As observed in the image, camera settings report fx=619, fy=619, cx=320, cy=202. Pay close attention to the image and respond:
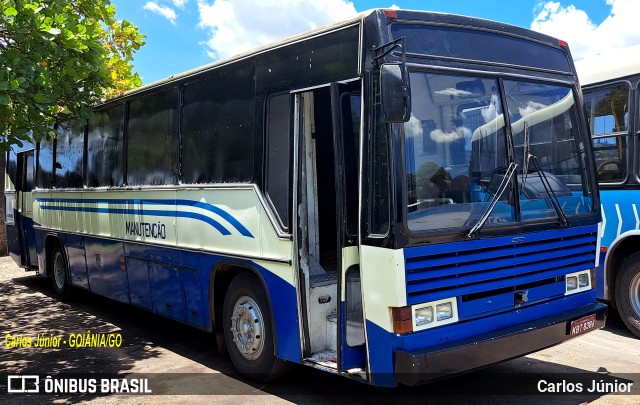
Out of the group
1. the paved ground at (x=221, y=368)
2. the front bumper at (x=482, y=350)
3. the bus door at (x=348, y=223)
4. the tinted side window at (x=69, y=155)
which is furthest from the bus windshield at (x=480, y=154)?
the tinted side window at (x=69, y=155)

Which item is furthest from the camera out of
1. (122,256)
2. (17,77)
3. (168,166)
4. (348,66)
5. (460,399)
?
(122,256)

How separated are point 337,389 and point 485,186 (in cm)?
230

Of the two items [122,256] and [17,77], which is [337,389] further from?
[17,77]

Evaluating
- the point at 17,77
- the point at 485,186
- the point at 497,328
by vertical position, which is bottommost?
the point at 497,328

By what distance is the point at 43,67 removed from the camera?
676cm

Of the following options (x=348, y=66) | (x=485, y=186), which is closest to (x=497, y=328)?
(x=485, y=186)

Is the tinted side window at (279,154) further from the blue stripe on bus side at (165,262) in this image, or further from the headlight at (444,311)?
the headlight at (444,311)

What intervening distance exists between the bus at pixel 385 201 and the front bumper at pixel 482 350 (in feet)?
0.05

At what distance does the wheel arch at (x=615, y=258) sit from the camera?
23.4ft

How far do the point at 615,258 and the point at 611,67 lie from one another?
2276 millimetres

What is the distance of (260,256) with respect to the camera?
550 cm

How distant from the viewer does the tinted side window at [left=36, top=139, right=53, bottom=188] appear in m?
10.6

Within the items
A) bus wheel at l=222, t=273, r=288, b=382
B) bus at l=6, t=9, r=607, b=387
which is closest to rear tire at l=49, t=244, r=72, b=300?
bus at l=6, t=9, r=607, b=387

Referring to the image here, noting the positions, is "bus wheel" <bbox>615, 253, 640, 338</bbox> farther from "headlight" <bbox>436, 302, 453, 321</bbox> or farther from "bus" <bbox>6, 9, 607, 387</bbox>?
"headlight" <bbox>436, 302, 453, 321</bbox>
